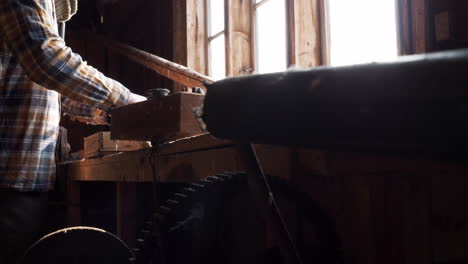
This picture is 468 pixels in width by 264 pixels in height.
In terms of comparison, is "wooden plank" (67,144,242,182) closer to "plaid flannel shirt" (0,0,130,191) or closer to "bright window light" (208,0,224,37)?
"plaid flannel shirt" (0,0,130,191)

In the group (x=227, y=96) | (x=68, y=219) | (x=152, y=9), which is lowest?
(x=68, y=219)

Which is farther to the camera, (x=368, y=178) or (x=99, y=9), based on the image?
(x=99, y=9)

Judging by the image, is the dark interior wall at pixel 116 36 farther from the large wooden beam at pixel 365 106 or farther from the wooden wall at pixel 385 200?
the large wooden beam at pixel 365 106

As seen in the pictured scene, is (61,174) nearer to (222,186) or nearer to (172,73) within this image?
(172,73)

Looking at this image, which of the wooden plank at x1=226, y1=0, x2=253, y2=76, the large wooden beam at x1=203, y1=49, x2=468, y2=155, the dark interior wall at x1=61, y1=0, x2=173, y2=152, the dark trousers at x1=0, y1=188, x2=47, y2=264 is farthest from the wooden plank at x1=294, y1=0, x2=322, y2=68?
the dark interior wall at x1=61, y1=0, x2=173, y2=152

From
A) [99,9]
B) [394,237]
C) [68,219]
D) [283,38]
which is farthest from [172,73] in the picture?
[99,9]

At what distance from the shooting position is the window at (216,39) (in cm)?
468

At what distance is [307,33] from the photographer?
10.6 feet

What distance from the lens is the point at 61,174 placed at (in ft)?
11.8

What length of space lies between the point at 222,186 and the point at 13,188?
143 centimetres

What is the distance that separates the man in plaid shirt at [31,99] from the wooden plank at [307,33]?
152 cm

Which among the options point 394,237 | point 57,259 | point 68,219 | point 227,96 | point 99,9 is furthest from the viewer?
point 99,9

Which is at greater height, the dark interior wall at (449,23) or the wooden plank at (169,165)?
the dark interior wall at (449,23)

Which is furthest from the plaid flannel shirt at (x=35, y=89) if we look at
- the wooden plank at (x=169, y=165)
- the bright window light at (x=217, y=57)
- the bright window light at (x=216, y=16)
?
the bright window light at (x=216, y=16)
